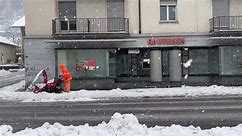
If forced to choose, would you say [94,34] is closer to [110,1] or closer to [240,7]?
[110,1]

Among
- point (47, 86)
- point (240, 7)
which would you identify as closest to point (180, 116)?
point (47, 86)

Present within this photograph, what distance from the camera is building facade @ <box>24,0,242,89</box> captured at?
2939 cm

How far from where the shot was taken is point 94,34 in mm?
29359

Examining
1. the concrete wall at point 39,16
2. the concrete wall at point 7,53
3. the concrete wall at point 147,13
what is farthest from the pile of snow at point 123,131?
the concrete wall at point 7,53

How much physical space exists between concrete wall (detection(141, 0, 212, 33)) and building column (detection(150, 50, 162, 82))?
1609mm

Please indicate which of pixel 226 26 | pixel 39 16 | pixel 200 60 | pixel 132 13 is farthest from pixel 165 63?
pixel 39 16

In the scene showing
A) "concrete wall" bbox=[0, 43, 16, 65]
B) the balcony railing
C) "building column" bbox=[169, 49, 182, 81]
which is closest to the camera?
the balcony railing

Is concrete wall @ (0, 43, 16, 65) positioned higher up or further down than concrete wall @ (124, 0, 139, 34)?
further down

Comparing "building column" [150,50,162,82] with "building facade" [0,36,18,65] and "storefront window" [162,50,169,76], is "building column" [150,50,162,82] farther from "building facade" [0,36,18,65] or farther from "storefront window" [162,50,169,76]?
"building facade" [0,36,18,65]

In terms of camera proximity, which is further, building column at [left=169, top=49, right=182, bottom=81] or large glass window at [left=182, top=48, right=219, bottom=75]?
large glass window at [left=182, top=48, right=219, bottom=75]

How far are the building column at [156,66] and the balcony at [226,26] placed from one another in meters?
3.98

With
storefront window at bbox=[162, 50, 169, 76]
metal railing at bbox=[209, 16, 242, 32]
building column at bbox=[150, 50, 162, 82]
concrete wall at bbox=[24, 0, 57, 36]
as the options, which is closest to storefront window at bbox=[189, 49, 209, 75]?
storefront window at bbox=[162, 50, 169, 76]

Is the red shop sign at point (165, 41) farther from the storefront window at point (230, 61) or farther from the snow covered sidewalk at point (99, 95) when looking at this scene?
the snow covered sidewalk at point (99, 95)

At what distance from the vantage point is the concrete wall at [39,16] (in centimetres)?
2948
